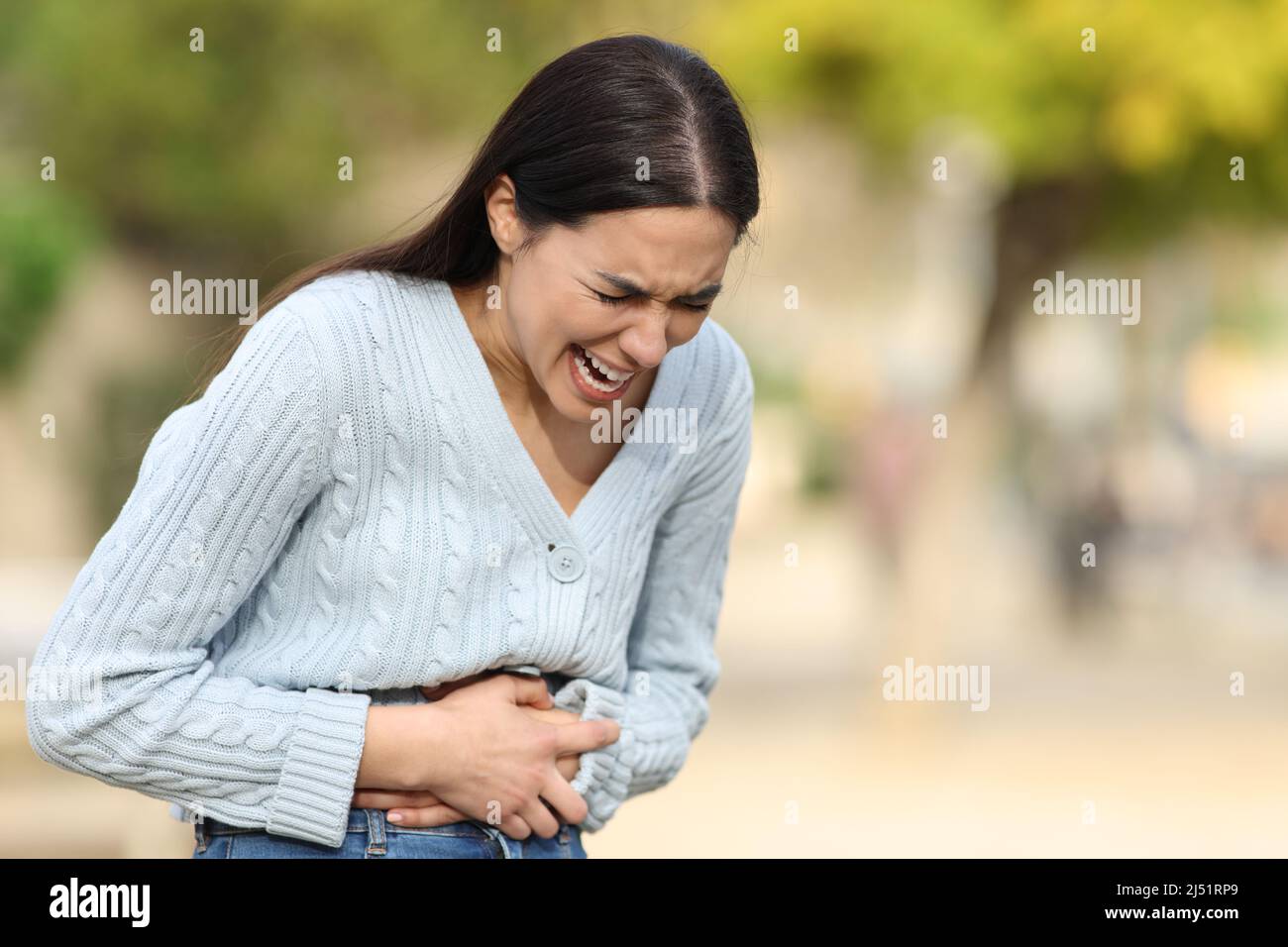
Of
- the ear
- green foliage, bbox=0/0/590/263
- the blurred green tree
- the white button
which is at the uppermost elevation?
green foliage, bbox=0/0/590/263

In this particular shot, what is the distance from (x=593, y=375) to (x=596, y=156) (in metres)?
0.26

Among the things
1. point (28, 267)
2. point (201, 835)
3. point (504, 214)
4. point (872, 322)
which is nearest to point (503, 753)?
point (201, 835)

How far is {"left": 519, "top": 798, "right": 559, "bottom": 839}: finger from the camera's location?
6.48 feet

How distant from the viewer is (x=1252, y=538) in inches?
648

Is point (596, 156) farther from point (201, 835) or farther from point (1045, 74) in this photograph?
point (1045, 74)

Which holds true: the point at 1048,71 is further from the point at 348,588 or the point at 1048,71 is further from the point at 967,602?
the point at 967,602

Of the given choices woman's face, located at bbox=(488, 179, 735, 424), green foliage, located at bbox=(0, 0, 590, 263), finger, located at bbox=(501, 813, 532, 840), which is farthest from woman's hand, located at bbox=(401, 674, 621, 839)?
green foliage, located at bbox=(0, 0, 590, 263)

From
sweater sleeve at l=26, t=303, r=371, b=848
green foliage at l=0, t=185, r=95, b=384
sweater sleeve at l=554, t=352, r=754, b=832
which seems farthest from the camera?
green foliage at l=0, t=185, r=95, b=384

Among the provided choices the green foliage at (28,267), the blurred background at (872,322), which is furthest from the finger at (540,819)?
the green foliage at (28,267)

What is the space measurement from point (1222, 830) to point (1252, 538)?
1006 cm

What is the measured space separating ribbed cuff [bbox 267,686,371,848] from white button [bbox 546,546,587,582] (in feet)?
0.97

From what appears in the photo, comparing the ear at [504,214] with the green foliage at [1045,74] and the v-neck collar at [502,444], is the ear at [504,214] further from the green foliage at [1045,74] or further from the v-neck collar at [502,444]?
the green foliage at [1045,74]

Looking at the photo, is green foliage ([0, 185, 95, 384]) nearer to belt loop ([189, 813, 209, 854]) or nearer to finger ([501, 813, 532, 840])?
belt loop ([189, 813, 209, 854])

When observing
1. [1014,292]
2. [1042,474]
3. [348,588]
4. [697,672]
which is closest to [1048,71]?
[1014,292]
